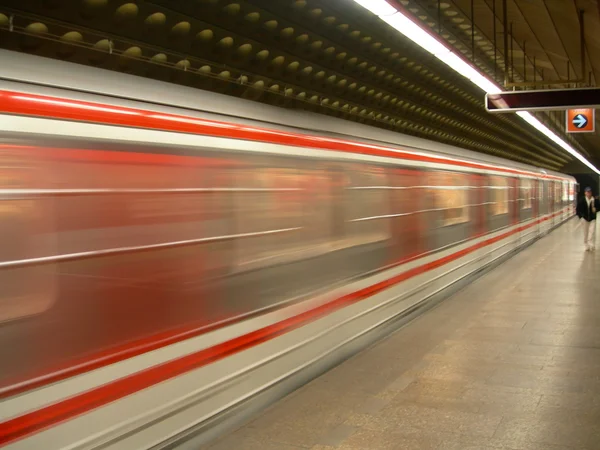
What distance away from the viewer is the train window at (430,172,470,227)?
7.91 m

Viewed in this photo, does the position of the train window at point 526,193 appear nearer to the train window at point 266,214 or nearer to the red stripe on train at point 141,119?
the red stripe on train at point 141,119

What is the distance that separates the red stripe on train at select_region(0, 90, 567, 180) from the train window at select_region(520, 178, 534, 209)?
36.2 ft

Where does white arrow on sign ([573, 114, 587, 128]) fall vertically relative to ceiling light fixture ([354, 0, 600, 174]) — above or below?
above

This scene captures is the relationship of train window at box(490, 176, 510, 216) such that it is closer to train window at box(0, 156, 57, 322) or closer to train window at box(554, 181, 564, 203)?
train window at box(0, 156, 57, 322)

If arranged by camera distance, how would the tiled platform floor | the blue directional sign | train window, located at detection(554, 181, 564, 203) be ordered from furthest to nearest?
train window, located at detection(554, 181, 564, 203) < the blue directional sign < the tiled platform floor

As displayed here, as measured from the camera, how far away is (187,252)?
329 cm

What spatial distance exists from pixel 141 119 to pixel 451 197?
614 cm

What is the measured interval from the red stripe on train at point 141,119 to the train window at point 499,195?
6.95 metres

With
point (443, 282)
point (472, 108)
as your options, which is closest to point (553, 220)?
point (472, 108)

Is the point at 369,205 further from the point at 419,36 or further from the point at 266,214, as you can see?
the point at 266,214

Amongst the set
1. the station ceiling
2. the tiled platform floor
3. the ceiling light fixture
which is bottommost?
the tiled platform floor

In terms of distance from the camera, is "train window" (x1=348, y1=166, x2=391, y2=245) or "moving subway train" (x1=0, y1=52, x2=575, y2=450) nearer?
"moving subway train" (x1=0, y1=52, x2=575, y2=450)

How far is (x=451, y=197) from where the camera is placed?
335 inches

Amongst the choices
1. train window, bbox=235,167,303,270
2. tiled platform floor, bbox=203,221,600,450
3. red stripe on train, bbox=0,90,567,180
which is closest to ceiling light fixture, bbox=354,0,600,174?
red stripe on train, bbox=0,90,567,180
